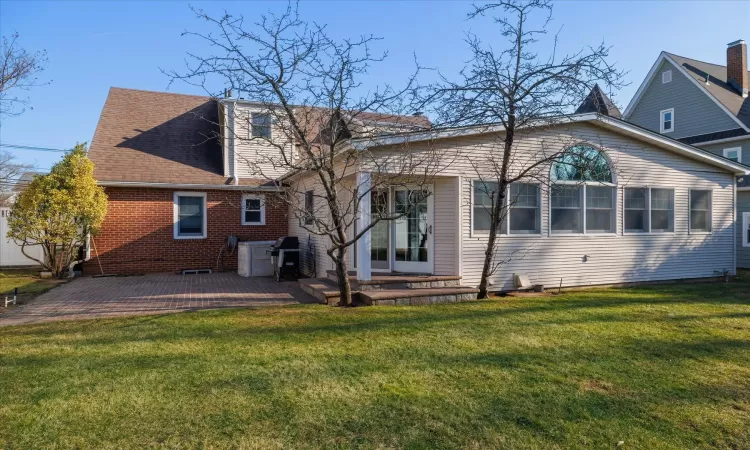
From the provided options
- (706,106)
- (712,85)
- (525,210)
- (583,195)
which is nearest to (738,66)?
(712,85)

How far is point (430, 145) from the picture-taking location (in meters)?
8.89

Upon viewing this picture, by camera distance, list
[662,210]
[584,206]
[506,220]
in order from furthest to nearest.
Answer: [662,210] → [584,206] → [506,220]

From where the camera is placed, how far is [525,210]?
993cm

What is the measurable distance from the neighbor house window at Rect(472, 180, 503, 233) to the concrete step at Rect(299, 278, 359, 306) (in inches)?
119

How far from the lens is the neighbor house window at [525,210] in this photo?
9.77 metres

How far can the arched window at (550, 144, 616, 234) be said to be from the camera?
1013 cm

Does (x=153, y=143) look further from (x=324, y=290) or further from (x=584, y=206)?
(x=584, y=206)

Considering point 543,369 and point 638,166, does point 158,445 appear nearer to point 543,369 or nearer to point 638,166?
point 543,369

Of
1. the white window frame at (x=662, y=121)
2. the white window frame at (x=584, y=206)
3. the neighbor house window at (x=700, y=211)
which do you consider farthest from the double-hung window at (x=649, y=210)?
the white window frame at (x=662, y=121)

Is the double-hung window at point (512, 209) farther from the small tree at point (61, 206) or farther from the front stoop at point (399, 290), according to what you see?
the small tree at point (61, 206)

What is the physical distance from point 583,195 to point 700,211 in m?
4.21

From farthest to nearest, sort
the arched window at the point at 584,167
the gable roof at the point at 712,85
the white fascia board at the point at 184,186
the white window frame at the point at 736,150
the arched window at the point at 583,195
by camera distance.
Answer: the gable roof at the point at 712,85, the white window frame at the point at 736,150, the white fascia board at the point at 184,186, the arched window at the point at 583,195, the arched window at the point at 584,167

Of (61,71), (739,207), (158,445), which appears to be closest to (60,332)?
(158,445)

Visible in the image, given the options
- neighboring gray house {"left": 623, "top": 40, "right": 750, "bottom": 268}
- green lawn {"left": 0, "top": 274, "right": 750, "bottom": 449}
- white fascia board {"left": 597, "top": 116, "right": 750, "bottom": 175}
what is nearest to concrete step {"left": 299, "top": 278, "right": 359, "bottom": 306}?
green lawn {"left": 0, "top": 274, "right": 750, "bottom": 449}
